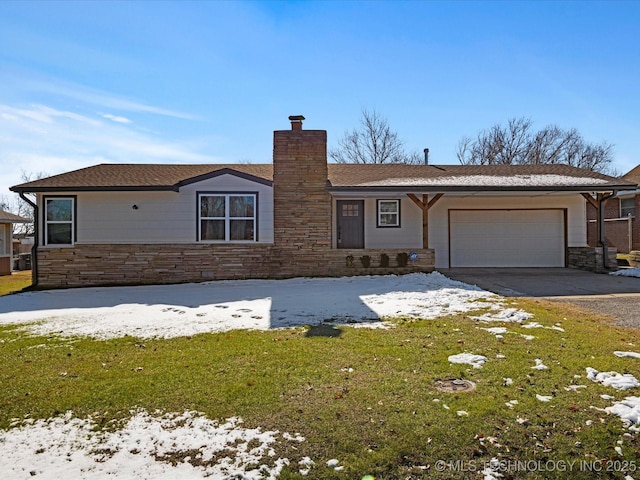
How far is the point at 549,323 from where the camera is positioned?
6.19m

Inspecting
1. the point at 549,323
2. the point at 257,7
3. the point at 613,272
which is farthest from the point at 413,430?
the point at 613,272

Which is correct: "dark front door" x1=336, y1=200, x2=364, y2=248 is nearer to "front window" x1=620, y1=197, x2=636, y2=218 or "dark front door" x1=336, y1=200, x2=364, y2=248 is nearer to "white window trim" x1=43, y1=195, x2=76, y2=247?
"white window trim" x1=43, y1=195, x2=76, y2=247

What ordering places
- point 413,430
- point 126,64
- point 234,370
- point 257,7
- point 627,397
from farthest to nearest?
point 126,64 → point 257,7 → point 234,370 → point 627,397 → point 413,430

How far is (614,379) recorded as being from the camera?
151 inches

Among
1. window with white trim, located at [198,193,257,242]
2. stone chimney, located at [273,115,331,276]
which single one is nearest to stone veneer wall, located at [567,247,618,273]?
stone chimney, located at [273,115,331,276]

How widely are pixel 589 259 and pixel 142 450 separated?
14.5 metres

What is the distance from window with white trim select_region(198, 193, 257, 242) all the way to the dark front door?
3.24 meters

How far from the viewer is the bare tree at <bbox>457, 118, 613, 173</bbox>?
33969mm

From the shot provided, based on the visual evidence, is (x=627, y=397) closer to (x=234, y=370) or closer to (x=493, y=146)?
(x=234, y=370)

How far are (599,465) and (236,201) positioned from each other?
11.5 m

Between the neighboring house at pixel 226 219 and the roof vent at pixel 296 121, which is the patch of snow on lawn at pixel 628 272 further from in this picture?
the roof vent at pixel 296 121

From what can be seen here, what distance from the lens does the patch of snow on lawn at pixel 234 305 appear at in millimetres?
6820

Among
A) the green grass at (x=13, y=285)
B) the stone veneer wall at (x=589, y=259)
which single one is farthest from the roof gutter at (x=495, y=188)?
the green grass at (x=13, y=285)

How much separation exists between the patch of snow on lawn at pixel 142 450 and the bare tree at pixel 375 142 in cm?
2998
